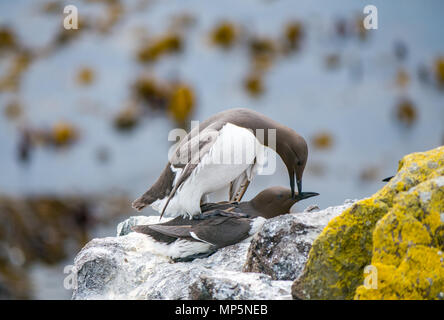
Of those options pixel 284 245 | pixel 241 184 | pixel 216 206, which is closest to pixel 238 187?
pixel 241 184

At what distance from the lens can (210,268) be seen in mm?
3871

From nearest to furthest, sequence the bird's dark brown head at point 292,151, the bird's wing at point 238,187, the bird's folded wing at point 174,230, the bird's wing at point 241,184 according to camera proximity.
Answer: the bird's folded wing at point 174,230 < the bird's dark brown head at point 292,151 < the bird's wing at point 241,184 < the bird's wing at point 238,187

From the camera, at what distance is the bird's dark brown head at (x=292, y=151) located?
179 inches

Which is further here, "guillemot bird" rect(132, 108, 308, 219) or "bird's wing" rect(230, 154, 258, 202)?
"bird's wing" rect(230, 154, 258, 202)

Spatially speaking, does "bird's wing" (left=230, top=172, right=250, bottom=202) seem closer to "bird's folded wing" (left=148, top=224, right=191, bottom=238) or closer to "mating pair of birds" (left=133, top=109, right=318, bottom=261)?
"mating pair of birds" (left=133, top=109, right=318, bottom=261)

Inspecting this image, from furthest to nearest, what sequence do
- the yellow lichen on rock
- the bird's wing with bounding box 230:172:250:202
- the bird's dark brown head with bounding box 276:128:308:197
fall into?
the bird's wing with bounding box 230:172:250:202 → the bird's dark brown head with bounding box 276:128:308:197 → the yellow lichen on rock

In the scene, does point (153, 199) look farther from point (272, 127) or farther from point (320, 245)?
point (320, 245)

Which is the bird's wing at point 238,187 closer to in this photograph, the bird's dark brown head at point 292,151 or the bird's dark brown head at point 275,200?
the bird's dark brown head at point 275,200

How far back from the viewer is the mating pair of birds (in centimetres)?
425

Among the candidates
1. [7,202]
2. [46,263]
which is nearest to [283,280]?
[46,263]

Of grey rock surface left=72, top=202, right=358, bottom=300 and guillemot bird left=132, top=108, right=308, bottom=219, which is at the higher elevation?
guillemot bird left=132, top=108, right=308, bottom=219

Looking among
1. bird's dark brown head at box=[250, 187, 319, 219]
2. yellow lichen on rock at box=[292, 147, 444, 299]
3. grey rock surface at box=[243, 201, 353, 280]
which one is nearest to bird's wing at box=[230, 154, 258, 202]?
bird's dark brown head at box=[250, 187, 319, 219]

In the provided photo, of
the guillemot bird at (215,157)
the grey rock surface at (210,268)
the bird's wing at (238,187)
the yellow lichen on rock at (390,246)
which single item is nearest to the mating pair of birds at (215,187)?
the guillemot bird at (215,157)

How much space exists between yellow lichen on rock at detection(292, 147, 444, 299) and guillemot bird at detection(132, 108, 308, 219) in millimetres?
1425
